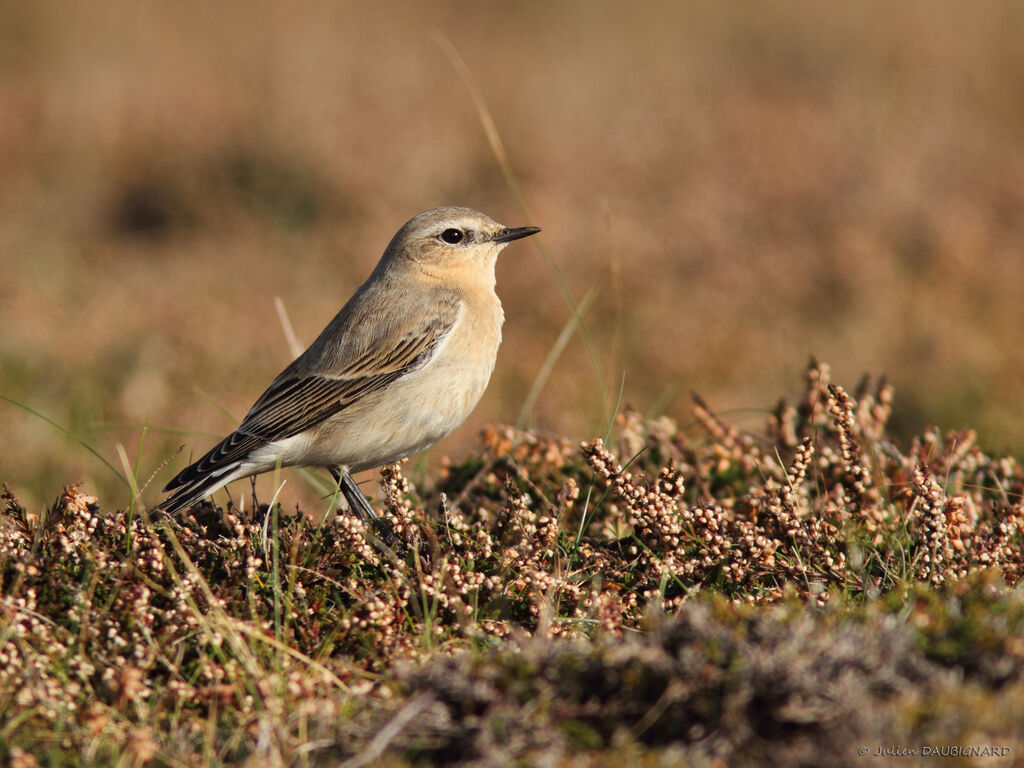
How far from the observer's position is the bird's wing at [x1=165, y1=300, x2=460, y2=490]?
6078 millimetres

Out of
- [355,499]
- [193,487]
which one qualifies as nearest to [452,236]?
[355,499]

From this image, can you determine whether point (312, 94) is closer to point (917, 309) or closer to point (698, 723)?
point (917, 309)

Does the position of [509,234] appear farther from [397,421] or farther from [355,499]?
[355,499]

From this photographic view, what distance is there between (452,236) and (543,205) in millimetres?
7881

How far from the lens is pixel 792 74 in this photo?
18422 mm

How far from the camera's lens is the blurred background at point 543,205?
10922 millimetres

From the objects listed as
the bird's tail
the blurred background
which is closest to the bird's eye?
the blurred background

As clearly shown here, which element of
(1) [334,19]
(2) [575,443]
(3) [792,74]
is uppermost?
(1) [334,19]

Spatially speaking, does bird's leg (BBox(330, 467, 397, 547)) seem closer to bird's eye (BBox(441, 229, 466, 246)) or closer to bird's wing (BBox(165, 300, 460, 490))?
bird's wing (BBox(165, 300, 460, 490))

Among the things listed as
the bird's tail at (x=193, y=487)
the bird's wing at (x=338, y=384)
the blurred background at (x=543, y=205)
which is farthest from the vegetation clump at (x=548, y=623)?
the blurred background at (x=543, y=205)

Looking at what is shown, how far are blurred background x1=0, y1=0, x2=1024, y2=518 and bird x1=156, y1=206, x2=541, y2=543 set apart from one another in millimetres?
1741

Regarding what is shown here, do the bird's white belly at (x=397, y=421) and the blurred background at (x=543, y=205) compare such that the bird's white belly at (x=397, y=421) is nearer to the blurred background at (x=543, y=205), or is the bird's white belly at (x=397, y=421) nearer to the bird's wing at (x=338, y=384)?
the bird's wing at (x=338, y=384)

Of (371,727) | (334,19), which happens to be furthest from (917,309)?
(334,19)

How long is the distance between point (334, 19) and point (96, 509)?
756 inches
